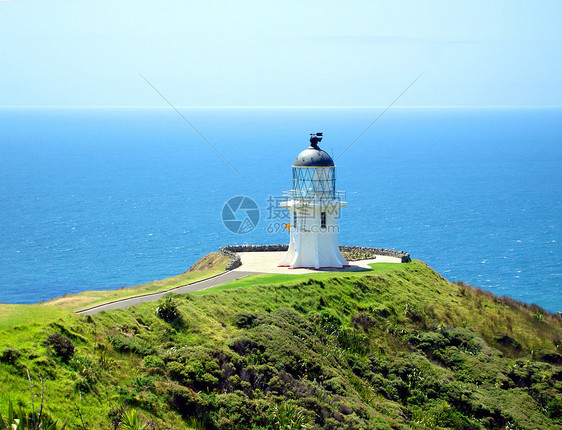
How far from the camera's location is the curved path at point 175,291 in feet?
81.4

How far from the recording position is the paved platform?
3744 centimetres

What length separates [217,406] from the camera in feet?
64.4

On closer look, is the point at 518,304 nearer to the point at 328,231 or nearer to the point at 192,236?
the point at 328,231

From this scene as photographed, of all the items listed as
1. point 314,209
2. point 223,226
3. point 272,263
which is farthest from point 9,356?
point 223,226

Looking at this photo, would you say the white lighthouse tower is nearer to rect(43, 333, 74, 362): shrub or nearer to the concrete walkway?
the concrete walkway

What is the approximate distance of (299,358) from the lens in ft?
80.1

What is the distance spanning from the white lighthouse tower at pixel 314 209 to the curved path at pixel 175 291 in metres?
4.12

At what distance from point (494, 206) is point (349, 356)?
85.9m

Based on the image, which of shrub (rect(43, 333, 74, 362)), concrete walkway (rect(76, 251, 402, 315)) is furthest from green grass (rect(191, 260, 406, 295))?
shrub (rect(43, 333, 74, 362))

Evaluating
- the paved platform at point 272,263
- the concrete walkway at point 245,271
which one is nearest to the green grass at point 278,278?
the concrete walkway at point 245,271

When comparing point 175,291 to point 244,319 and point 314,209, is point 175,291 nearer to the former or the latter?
point 244,319

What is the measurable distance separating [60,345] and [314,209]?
70.1 ft

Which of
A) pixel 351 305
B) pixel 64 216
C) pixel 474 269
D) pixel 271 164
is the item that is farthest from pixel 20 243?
pixel 271 164

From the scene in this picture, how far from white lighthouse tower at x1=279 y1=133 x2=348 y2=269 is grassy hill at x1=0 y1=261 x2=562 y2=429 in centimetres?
313
